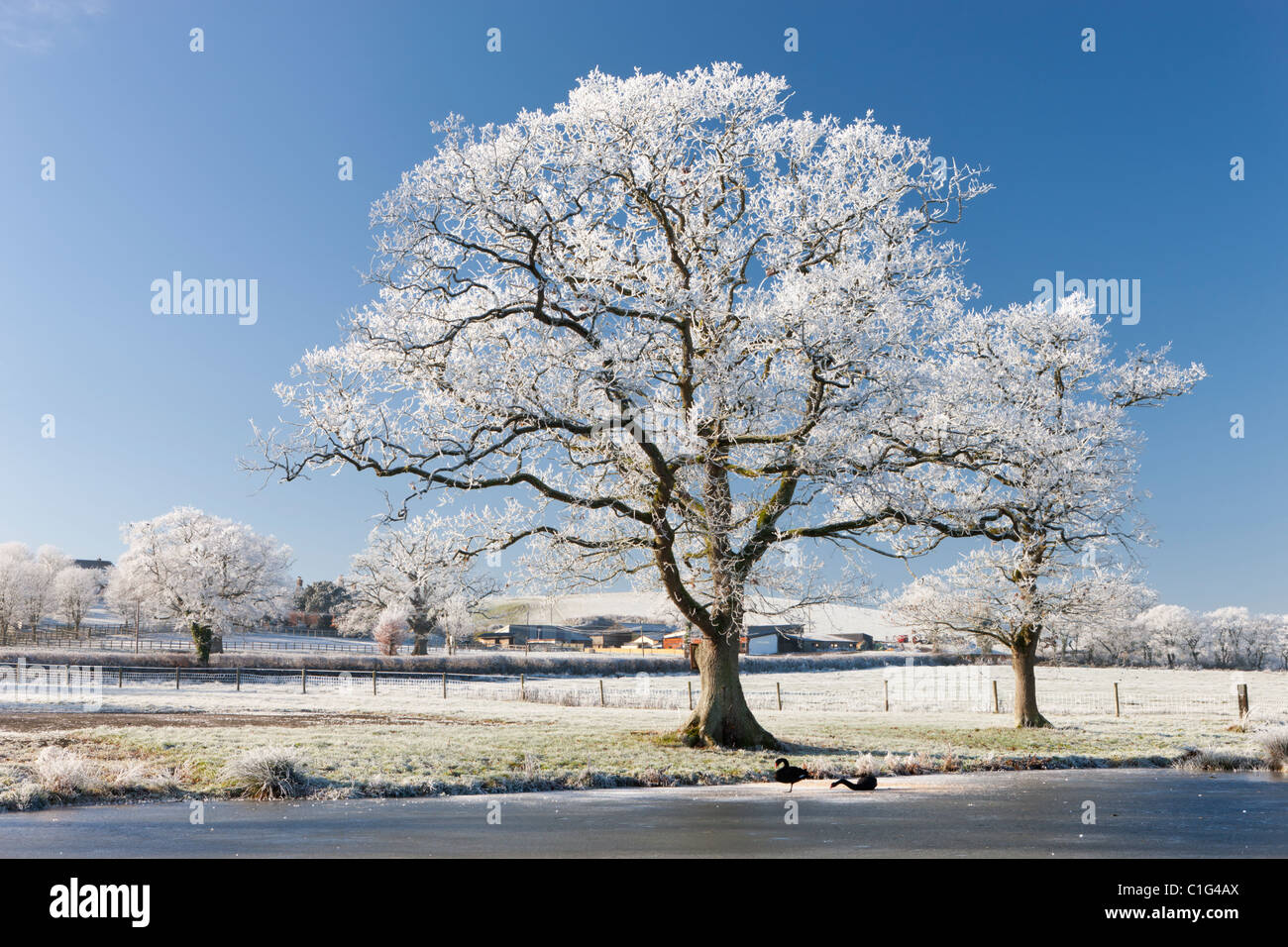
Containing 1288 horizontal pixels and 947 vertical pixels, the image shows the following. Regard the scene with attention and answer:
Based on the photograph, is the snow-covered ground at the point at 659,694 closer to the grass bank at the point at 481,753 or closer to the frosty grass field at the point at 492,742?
the frosty grass field at the point at 492,742

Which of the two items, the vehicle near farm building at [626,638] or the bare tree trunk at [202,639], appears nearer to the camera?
the bare tree trunk at [202,639]

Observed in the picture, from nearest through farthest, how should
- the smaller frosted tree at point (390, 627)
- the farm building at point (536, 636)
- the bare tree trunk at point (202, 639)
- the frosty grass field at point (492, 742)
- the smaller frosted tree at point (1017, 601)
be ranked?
the frosty grass field at point (492, 742) < the smaller frosted tree at point (1017, 601) < the bare tree trunk at point (202, 639) < the smaller frosted tree at point (390, 627) < the farm building at point (536, 636)

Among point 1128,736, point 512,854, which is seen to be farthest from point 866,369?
point 1128,736

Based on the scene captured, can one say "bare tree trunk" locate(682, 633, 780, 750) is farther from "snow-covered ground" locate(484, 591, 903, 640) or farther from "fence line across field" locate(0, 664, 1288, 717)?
"fence line across field" locate(0, 664, 1288, 717)

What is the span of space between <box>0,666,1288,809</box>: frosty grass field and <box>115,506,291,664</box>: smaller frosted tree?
28.5 m

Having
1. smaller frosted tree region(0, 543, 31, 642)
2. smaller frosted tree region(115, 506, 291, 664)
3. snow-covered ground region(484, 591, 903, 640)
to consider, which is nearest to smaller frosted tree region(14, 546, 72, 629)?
smaller frosted tree region(0, 543, 31, 642)

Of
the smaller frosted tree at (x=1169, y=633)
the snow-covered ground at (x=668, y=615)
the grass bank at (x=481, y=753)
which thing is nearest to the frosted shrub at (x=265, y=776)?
the grass bank at (x=481, y=753)

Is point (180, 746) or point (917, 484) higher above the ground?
point (917, 484)

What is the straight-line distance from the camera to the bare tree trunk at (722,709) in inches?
896

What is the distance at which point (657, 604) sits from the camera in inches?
1115

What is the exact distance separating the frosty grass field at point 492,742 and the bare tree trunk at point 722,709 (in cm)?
76

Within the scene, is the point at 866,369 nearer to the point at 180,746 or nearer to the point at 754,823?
the point at 754,823
